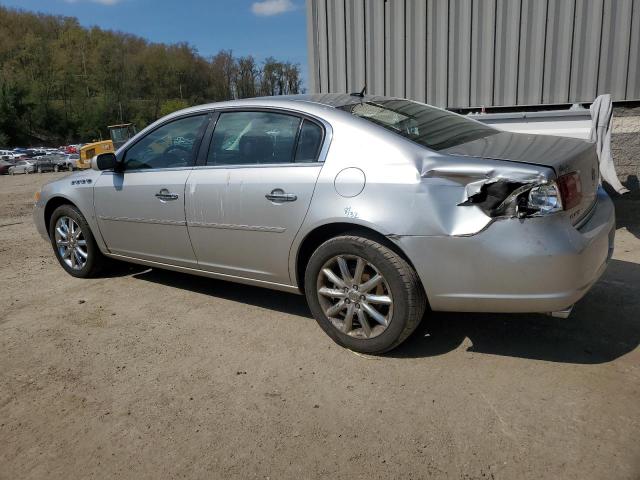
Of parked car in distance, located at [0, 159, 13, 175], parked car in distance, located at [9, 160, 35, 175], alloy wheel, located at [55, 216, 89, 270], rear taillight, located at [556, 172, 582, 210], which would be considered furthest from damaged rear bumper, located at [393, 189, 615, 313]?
parked car in distance, located at [0, 159, 13, 175]

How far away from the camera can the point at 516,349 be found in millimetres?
3336

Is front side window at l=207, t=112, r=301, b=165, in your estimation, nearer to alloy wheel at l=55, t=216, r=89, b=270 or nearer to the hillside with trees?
alloy wheel at l=55, t=216, r=89, b=270

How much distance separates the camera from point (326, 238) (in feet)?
11.4

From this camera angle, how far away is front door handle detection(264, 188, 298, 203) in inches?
136

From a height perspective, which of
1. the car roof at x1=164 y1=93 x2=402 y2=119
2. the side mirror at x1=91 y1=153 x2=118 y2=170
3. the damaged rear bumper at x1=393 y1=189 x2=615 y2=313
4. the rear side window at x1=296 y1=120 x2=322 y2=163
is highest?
the car roof at x1=164 y1=93 x2=402 y2=119

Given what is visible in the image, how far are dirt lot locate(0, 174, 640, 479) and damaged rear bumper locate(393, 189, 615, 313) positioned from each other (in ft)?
1.53

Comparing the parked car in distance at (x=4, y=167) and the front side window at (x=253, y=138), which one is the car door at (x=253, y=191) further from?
the parked car in distance at (x=4, y=167)

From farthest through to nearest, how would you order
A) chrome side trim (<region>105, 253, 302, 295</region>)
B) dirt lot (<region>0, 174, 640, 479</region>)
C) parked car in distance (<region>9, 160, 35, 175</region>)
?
1. parked car in distance (<region>9, 160, 35, 175</region>)
2. chrome side trim (<region>105, 253, 302, 295</region>)
3. dirt lot (<region>0, 174, 640, 479</region>)

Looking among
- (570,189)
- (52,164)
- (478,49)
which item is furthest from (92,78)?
(570,189)

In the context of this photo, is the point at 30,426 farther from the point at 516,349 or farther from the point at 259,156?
the point at 516,349

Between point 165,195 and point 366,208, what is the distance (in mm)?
1771

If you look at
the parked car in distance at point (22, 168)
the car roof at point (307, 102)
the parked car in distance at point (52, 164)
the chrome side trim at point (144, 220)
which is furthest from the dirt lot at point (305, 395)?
the parked car in distance at point (52, 164)

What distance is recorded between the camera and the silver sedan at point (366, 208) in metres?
2.80

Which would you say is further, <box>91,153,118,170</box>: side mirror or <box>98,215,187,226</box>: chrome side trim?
<box>91,153,118,170</box>: side mirror
